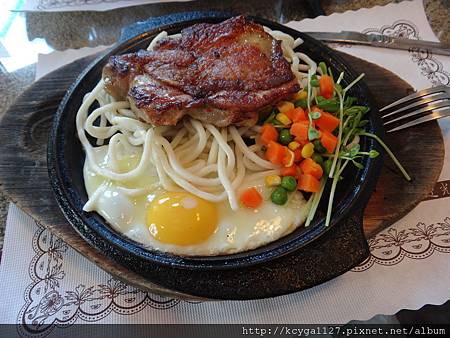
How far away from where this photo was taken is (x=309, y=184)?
2160 millimetres

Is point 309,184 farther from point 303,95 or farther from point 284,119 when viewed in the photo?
point 303,95

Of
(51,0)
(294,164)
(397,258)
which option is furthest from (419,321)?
(51,0)

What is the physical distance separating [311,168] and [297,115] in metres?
0.32

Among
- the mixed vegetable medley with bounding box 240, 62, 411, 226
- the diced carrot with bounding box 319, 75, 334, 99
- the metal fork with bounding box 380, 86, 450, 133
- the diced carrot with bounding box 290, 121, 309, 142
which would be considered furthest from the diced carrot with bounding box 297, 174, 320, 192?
the metal fork with bounding box 380, 86, 450, 133

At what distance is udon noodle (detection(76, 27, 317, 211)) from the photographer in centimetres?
218

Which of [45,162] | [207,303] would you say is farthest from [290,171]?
[45,162]

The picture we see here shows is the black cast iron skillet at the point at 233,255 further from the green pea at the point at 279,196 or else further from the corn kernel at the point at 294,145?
the corn kernel at the point at 294,145

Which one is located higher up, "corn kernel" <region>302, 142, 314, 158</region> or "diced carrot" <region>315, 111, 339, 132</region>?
"diced carrot" <region>315, 111, 339, 132</region>

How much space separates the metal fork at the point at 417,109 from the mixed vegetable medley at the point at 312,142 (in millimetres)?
321

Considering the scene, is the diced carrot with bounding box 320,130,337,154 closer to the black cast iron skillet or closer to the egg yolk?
the black cast iron skillet

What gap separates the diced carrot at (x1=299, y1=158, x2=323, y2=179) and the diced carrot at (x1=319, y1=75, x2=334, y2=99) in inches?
19.7

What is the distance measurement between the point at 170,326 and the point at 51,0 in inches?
115

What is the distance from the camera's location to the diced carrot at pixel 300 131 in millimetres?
2207

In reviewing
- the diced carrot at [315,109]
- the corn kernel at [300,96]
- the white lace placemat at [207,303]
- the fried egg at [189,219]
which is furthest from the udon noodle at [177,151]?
the white lace placemat at [207,303]
